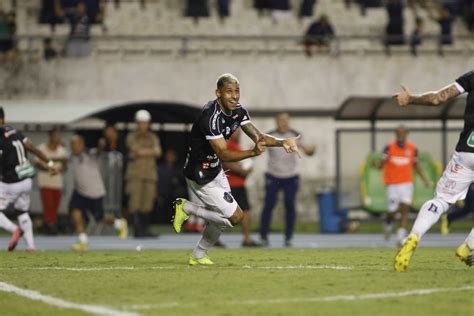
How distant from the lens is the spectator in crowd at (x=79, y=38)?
3522 centimetres

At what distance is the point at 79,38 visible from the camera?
35281mm

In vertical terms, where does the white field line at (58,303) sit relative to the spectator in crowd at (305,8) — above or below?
above

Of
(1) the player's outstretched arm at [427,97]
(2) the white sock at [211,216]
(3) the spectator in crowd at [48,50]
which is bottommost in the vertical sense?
(3) the spectator in crowd at [48,50]

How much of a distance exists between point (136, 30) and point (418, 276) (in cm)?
2558

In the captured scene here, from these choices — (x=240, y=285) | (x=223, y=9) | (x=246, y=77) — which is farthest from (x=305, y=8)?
(x=240, y=285)

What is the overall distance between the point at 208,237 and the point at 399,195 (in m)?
10.1

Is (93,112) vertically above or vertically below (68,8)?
below

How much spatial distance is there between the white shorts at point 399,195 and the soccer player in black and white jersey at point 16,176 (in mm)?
7077

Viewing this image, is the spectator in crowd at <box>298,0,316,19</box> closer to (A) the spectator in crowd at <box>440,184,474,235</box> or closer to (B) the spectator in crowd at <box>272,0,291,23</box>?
(B) the spectator in crowd at <box>272,0,291,23</box>

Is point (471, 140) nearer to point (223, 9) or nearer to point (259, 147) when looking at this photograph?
point (259, 147)

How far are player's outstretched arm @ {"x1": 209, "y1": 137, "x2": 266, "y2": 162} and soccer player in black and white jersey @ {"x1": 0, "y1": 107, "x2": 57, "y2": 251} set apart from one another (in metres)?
5.80

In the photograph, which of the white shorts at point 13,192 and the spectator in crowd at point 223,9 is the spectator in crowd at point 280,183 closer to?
the white shorts at point 13,192

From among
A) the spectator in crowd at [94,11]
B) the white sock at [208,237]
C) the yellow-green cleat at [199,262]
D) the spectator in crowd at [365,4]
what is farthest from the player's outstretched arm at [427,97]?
the spectator in crowd at [365,4]

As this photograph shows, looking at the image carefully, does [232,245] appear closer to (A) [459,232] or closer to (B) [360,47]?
(A) [459,232]
